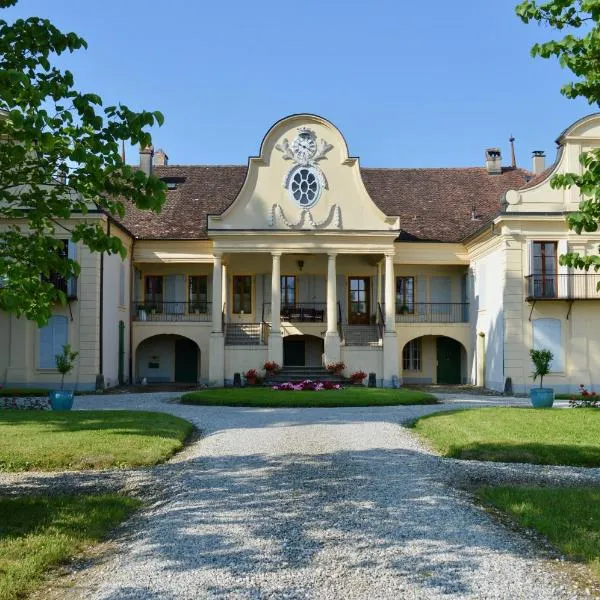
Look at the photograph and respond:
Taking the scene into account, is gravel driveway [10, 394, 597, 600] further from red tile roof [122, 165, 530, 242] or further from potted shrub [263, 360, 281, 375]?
red tile roof [122, 165, 530, 242]

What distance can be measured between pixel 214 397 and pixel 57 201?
13479mm

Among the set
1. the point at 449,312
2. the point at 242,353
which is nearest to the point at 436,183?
the point at 449,312

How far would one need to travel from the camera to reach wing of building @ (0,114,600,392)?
82.8 feet

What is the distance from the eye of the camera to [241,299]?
30.6 m

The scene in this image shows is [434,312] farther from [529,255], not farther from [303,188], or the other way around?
[303,188]

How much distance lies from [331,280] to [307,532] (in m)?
21.2

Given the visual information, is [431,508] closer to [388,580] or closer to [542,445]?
[388,580]

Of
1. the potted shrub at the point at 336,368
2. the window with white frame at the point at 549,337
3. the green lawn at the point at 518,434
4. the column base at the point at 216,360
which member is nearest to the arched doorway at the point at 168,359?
the column base at the point at 216,360

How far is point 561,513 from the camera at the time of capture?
7.34 meters

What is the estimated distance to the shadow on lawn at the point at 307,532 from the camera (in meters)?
5.44

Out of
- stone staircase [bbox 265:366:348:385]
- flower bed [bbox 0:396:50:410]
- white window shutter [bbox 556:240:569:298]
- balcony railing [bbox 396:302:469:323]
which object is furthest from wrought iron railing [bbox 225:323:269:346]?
white window shutter [bbox 556:240:569:298]

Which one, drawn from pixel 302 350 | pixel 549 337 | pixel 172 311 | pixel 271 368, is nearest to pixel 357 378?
pixel 271 368

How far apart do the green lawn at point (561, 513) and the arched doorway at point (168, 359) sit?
23.6 meters

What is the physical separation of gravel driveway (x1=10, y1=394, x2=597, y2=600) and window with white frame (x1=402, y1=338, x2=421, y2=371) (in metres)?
20.0
